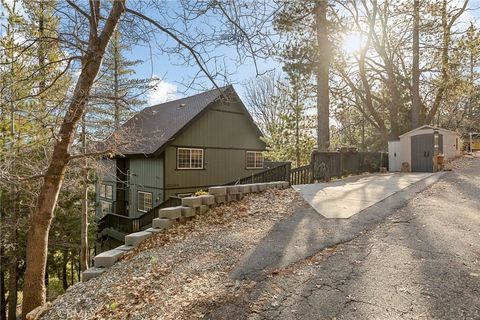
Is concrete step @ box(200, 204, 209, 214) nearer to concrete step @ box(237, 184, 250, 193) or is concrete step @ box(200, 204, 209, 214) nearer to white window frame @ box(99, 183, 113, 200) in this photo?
concrete step @ box(237, 184, 250, 193)

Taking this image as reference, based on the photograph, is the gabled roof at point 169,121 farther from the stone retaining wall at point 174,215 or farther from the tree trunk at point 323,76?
the stone retaining wall at point 174,215

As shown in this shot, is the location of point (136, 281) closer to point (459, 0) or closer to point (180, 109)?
point (180, 109)

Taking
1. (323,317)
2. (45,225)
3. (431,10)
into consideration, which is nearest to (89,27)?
(45,225)

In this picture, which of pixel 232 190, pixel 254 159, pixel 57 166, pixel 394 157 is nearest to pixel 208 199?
pixel 232 190

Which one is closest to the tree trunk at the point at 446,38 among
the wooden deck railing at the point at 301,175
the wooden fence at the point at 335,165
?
the wooden fence at the point at 335,165

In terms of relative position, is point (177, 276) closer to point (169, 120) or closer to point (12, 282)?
point (12, 282)

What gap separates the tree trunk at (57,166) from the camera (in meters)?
5.30

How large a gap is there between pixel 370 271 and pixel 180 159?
442 inches

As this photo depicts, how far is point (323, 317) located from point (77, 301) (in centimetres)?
308

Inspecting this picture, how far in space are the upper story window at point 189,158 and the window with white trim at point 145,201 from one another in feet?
7.25

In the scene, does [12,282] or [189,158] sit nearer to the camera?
[12,282]

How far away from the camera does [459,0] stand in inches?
578

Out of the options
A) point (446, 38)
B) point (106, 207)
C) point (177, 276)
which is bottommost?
point (106, 207)

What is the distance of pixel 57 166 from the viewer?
5684mm
